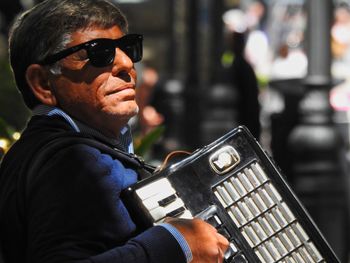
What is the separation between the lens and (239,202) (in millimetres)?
2582

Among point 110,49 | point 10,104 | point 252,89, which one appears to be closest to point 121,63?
point 110,49

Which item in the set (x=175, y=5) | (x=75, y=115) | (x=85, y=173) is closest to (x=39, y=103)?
(x=75, y=115)

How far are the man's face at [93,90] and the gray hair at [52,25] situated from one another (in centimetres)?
2

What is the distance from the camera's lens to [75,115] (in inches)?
101

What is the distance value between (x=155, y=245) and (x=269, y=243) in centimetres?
35

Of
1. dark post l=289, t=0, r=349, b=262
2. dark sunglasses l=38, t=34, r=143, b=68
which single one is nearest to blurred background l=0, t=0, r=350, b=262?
dark post l=289, t=0, r=349, b=262

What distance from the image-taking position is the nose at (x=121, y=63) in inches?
102

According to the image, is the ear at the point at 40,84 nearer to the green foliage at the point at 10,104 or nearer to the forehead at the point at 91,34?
the forehead at the point at 91,34

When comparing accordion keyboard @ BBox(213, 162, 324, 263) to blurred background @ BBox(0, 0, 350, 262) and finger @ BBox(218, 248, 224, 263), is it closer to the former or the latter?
finger @ BBox(218, 248, 224, 263)

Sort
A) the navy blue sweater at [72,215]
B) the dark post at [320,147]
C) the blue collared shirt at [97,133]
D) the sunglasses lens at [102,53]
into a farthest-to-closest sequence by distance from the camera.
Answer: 1. the dark post at [320,147]
2. the sunglasses lens at [102,53]
3. the blue collared shirt at [97,133]
4. the navy blue sweater at [72,215]

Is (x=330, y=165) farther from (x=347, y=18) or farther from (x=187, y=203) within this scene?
(x=347, y=18)

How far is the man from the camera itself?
2314 mm

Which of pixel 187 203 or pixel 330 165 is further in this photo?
pixel 330 165

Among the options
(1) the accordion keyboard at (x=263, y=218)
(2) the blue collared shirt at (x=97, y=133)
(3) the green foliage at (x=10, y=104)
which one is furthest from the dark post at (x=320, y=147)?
(2) the blue collared shirt at (x=97, y=133)
